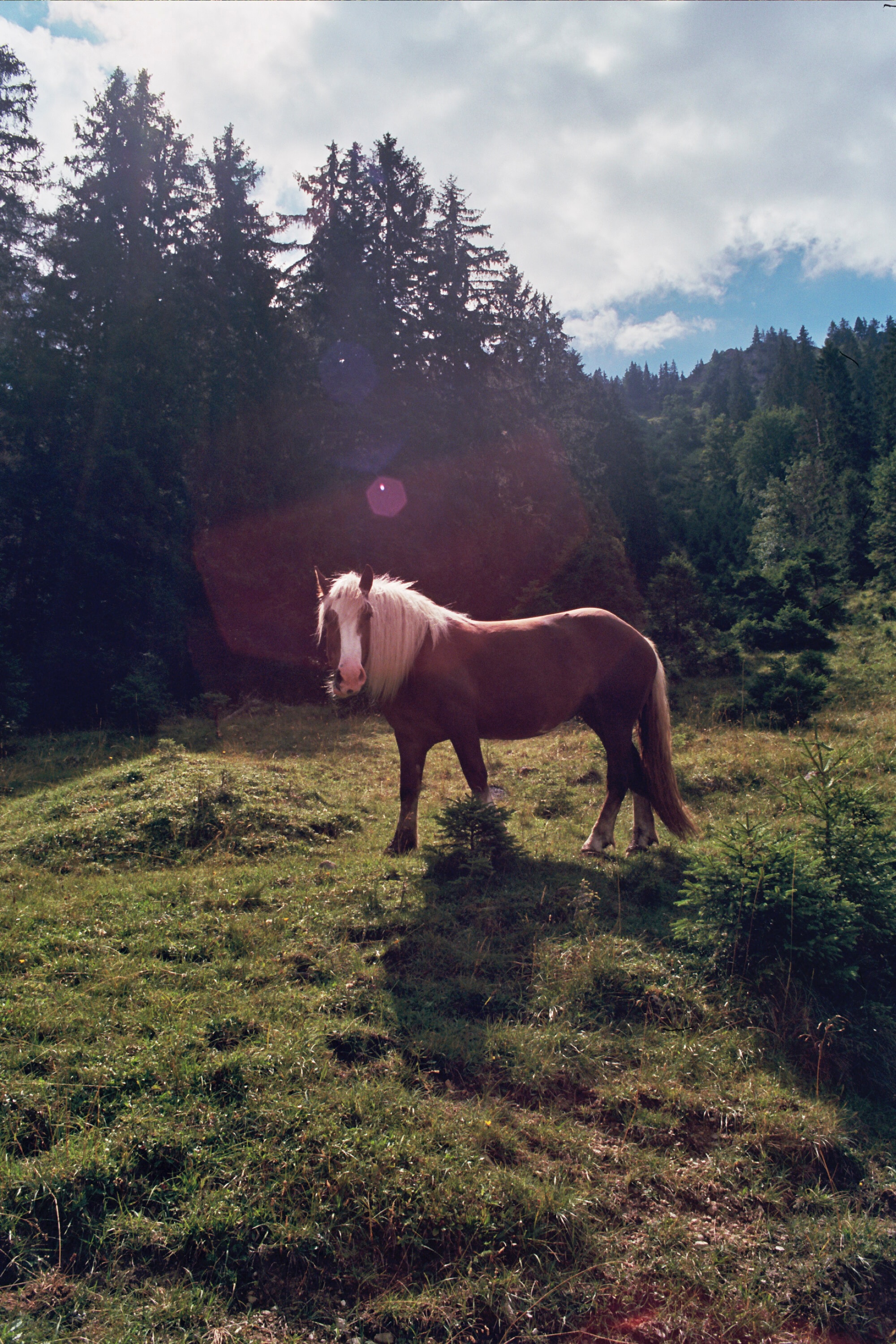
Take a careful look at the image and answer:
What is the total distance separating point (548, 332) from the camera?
34781 mm

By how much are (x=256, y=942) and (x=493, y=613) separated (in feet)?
58.2

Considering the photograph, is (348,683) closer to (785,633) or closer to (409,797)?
(409,797)

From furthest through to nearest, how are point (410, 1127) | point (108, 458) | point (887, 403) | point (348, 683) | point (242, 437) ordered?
point (887, 403)
point (242, 437)
point (108, 458)
point (348, 683)
point (410, 1127)

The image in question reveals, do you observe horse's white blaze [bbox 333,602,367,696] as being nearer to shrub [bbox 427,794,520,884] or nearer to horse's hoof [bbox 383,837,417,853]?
shrub [bbox 427,794,520,884]

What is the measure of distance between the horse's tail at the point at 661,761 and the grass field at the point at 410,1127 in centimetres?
89

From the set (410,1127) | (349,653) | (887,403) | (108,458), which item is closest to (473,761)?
(349,653)

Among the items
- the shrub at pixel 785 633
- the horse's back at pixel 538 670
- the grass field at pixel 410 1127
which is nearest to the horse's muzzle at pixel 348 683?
the horse's back at pixel 538 670

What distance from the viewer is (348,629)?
18.2ft

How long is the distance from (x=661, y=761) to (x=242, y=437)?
18007 mm

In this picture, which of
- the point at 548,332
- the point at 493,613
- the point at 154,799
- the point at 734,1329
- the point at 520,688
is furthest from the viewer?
the point at 548,332

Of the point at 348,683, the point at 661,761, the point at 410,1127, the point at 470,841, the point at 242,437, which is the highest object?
the point at 242,437

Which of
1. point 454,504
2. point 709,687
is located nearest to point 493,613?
point 454,504

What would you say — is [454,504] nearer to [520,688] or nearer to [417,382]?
[417,382]

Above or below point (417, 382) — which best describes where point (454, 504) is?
below
